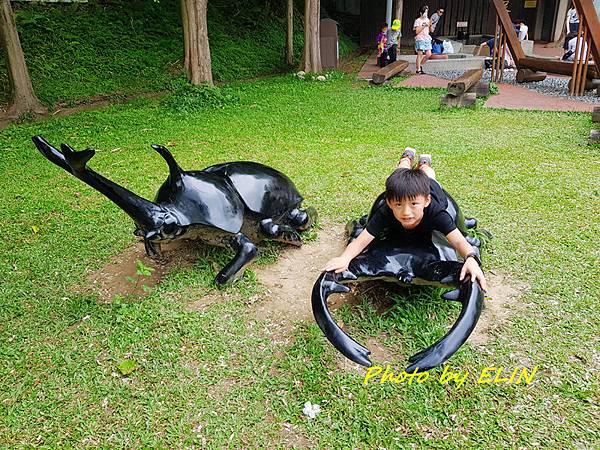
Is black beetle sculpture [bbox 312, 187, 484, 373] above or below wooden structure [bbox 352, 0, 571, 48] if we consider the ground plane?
below

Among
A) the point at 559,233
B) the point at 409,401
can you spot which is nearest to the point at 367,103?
the point at 559,233

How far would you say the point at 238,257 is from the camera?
3451 millimetres

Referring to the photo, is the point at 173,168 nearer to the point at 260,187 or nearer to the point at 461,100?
the point at 260,187

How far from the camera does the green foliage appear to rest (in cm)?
964

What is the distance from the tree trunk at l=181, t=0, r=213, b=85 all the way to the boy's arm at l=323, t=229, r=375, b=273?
8.21 m

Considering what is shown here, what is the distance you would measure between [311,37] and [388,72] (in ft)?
8.40

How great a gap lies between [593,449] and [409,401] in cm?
77

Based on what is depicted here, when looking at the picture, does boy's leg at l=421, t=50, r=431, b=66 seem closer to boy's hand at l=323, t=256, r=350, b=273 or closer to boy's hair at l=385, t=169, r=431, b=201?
boy's hair at l=385, t=169, r=431, b=201

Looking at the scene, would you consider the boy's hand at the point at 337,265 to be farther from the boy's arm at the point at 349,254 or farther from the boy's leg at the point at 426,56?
the boy's leg at the point at 426,56

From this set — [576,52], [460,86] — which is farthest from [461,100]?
[576,52]

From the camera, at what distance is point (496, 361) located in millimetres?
2719

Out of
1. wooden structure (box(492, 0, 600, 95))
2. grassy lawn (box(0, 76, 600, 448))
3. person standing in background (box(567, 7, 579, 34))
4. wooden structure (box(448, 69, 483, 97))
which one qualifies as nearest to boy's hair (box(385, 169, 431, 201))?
grassy lawn (box(0, 76, 600, 448))

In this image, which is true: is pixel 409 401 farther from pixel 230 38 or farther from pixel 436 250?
pixel 230 38

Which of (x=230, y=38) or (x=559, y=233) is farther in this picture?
(x=230, y=38)
